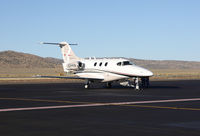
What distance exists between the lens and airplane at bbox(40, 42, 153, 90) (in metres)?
36.1

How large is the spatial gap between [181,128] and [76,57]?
30431 mm

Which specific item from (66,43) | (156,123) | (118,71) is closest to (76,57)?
(66,43)

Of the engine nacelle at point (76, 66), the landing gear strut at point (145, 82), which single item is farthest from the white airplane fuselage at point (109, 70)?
A: the landing gear strut at point (145, 82)

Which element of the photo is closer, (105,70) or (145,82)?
(105,70)

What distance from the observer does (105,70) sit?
38.2 m

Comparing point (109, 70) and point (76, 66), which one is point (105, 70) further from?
point (76, 66)

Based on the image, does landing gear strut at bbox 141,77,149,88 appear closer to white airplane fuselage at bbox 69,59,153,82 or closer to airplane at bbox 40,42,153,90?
airplane at bbox 40,42,153,90

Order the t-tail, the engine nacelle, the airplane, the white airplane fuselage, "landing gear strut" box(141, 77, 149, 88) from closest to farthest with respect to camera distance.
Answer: the white airplane fuselage
the airplane
the engine nacelle
the t-tail
"landing gear strut" box(141, 77, 149, 88)

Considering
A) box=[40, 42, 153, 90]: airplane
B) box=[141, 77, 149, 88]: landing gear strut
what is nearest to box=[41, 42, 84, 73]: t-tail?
box=[40, 42, 153, 90]: airplane

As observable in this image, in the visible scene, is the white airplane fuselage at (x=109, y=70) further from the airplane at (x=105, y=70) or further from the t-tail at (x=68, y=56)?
the t-tail at (x=68, y=56)

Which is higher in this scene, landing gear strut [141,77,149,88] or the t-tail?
the t-tail

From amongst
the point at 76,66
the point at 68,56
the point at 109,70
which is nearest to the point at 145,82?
the point at 109,70

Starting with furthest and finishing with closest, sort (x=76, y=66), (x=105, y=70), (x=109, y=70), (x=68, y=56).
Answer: (x=68, y=56)
(x=76, y=66)
(x=105, y=70)
(x=109, y=70)

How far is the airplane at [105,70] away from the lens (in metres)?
36.1
